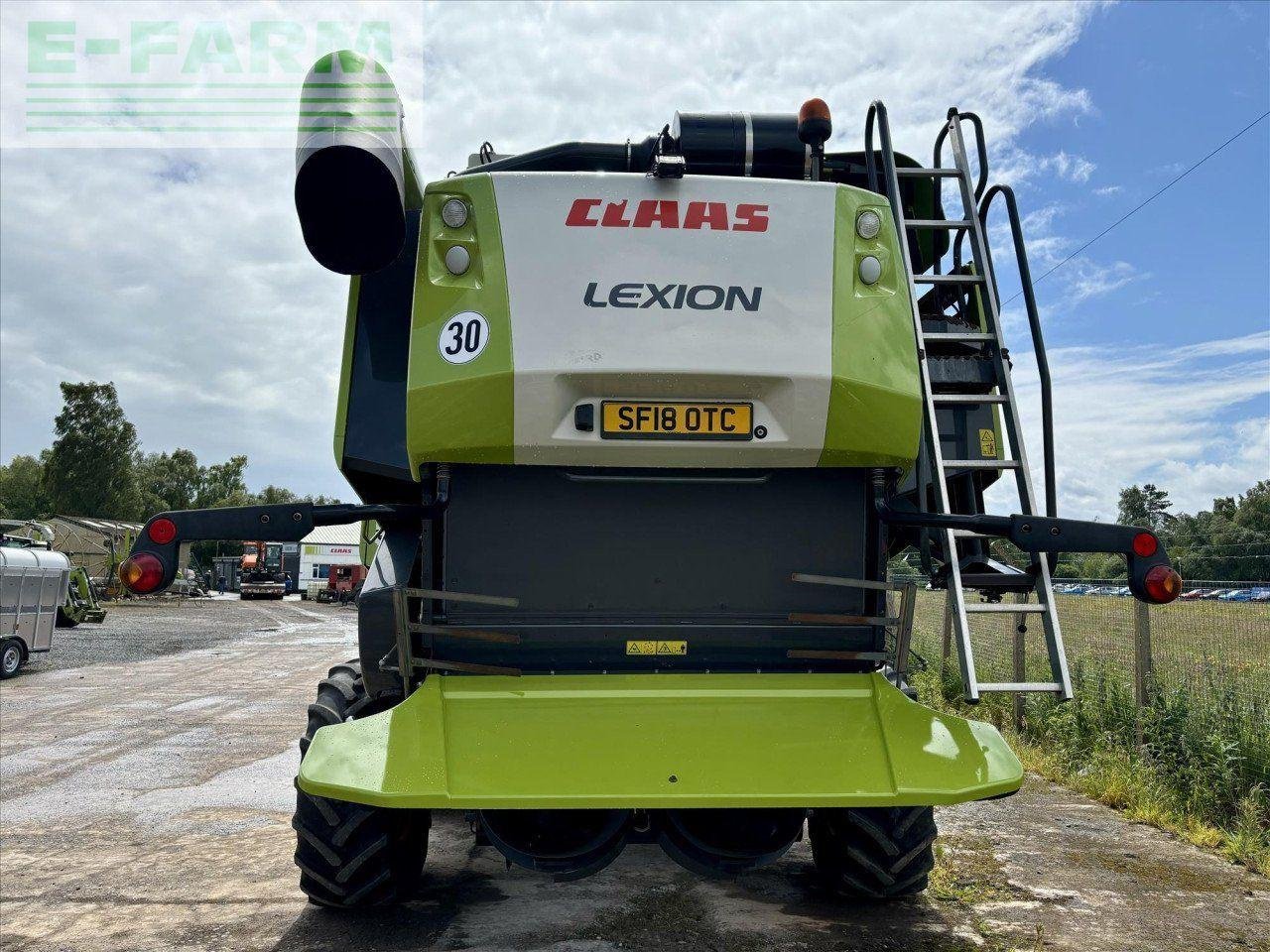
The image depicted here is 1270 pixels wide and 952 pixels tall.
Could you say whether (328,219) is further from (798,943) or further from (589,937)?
(798,943)

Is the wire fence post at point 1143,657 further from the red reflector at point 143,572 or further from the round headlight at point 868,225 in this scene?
the red reflector at point 143,572

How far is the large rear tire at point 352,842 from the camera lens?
3785 millimetres

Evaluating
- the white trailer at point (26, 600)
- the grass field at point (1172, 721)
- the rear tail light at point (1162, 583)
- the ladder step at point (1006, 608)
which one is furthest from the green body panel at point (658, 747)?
the white trailer at point (26, 600)

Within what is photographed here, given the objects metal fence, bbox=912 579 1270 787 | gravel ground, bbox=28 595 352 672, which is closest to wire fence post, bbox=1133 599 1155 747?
metal fence, bbox=912 579 1270 787

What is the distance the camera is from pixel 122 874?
483 centimetres

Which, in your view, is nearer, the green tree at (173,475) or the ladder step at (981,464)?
the ladder step at (981,464)

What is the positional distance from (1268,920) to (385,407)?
4.29 metres

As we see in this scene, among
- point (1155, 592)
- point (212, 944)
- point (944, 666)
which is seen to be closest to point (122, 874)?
point (212, 944)

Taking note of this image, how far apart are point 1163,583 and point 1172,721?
12.4 feet

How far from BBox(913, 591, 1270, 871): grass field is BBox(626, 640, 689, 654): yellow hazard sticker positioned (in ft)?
11.3

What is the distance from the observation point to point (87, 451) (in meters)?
59.8

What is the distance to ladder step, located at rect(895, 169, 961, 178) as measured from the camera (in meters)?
4.36

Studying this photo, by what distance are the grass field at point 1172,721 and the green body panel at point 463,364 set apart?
447cm

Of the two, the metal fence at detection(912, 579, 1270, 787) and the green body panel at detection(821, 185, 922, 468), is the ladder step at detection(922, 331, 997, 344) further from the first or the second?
the metal fence at detection(912, 579, 1270, 787)
